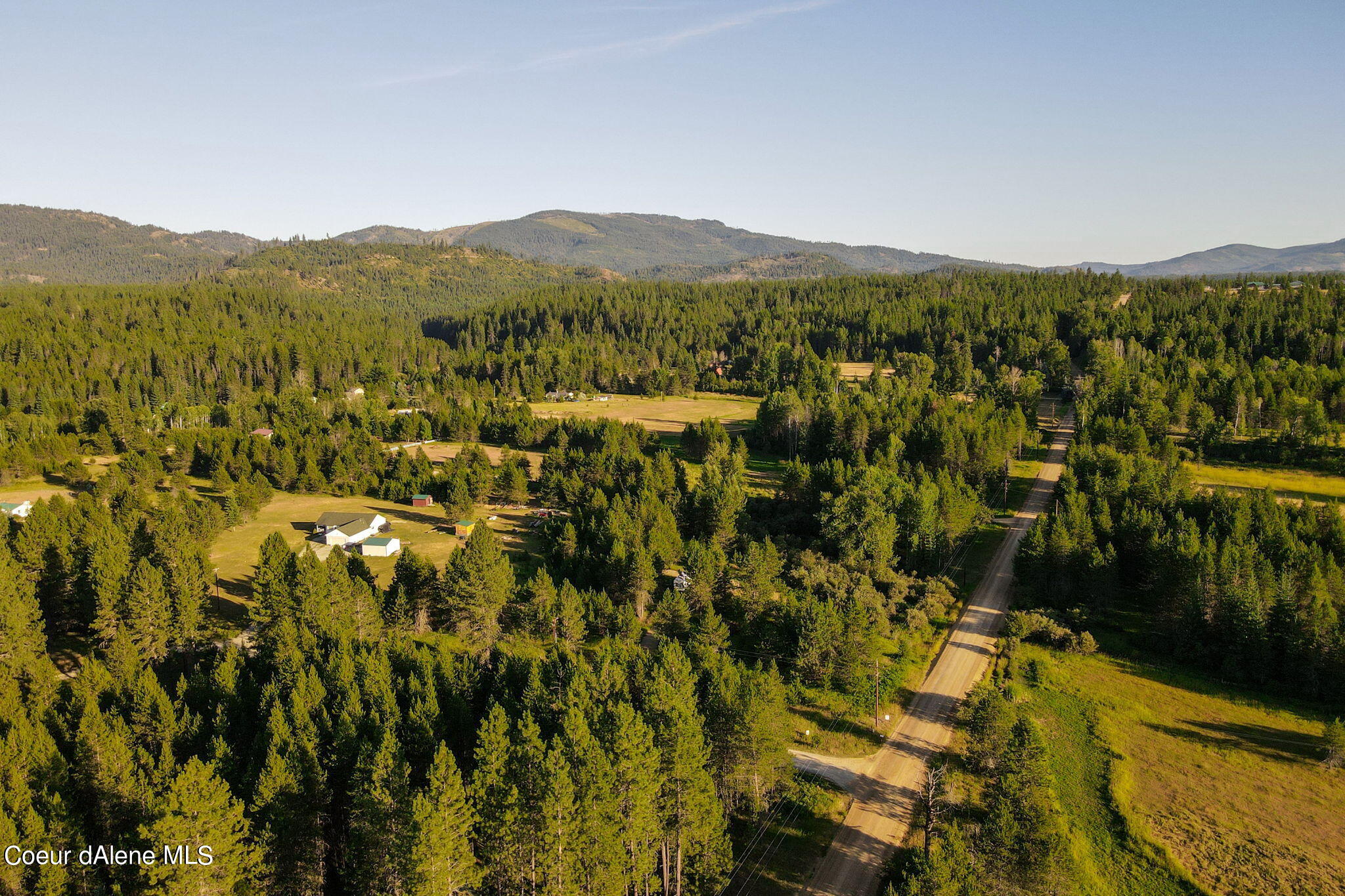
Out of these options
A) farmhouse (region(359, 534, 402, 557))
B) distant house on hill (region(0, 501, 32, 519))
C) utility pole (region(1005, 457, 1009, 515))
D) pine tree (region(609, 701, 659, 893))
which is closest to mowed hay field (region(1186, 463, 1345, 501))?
utility pole (region(1005, 457, 1009, 515))

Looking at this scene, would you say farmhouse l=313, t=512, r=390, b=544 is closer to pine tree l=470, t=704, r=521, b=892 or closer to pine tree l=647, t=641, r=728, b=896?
pine tree l=470, t=704, r=521, b=892

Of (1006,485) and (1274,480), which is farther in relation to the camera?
(1274,480)

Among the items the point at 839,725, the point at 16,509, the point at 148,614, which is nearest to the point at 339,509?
the point at 16,509

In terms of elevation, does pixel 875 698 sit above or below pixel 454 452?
below

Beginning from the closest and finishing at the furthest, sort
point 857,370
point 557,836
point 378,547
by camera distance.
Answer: point 557,836 → point 378,547 → point 857,370

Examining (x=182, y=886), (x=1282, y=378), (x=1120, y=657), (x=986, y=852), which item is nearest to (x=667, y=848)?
(x=986, y=852)

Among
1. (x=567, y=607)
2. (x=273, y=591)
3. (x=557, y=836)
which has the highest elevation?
(x=273, y=591)

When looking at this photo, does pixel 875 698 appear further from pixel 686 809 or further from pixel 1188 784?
pixel 686 809
